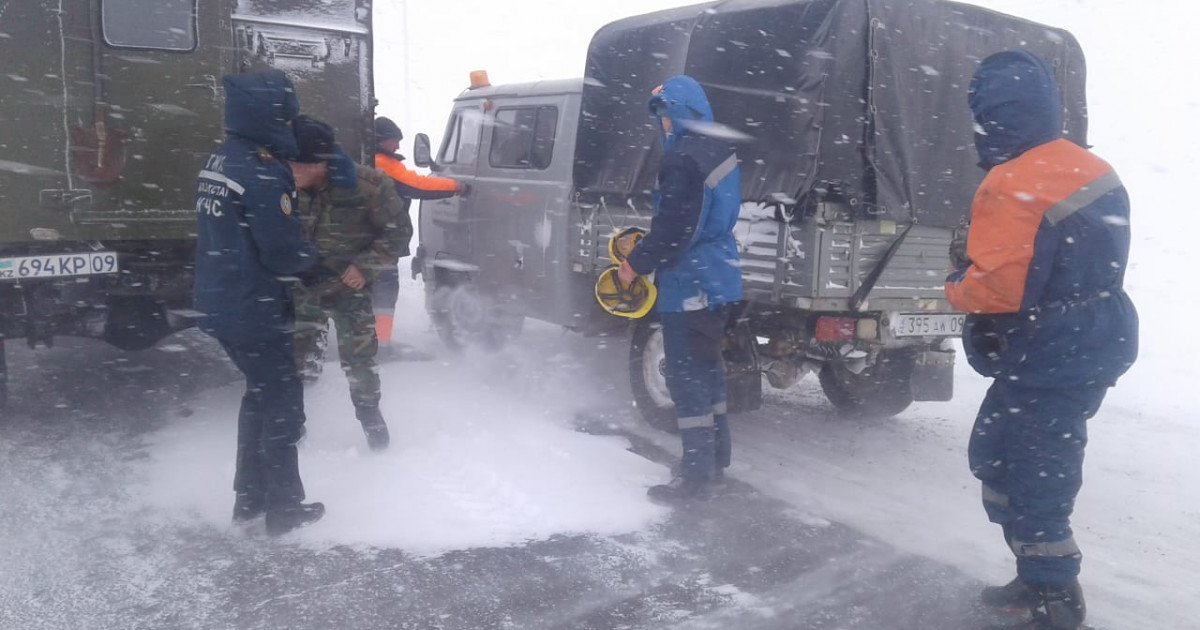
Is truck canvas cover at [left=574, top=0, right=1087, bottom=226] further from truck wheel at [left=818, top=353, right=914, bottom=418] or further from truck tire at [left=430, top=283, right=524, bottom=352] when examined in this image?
truck tire at [left=430, top=283, right=524, bottom=352]

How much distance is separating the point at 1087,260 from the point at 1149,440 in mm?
3571

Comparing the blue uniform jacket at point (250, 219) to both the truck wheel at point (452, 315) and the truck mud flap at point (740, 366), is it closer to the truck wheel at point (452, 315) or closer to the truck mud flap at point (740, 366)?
the truck mud flap at point (740, 366)

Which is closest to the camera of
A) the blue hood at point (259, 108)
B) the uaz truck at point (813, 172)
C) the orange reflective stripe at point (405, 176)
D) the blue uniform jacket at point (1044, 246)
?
the blue uniform jacket at point (1044, 246)

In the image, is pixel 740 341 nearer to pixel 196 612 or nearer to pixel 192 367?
pixel 196 612

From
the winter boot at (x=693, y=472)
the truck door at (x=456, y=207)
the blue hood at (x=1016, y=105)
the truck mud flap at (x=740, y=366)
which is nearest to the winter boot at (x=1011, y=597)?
the winter boot at (x=693, y=472)

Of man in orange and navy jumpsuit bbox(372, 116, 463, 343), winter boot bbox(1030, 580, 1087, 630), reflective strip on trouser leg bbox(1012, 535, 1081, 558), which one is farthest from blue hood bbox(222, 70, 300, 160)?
winter boot bbox(1030, 580, 1087, 630)

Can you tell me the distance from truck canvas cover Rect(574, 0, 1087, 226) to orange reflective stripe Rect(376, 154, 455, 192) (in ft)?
6.69

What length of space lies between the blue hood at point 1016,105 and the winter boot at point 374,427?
3.24 meters

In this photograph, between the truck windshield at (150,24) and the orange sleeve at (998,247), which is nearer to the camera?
the orange sleeve at (998,247)

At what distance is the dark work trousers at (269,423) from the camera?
3854 millimetres

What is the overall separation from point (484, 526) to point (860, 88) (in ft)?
9.91

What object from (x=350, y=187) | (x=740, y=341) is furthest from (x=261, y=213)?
(x=740, y=341)

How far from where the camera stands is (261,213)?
12.0 feet

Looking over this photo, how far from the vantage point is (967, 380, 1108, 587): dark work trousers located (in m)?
3.14
